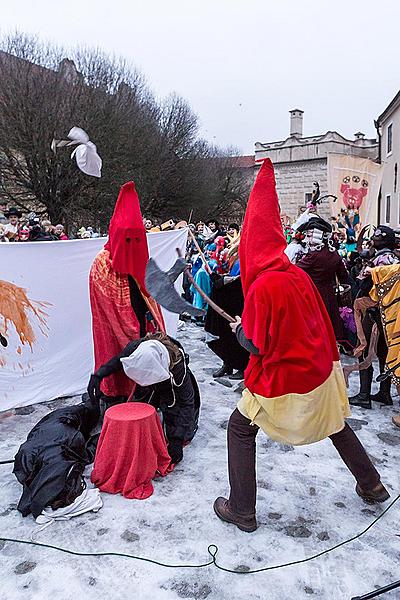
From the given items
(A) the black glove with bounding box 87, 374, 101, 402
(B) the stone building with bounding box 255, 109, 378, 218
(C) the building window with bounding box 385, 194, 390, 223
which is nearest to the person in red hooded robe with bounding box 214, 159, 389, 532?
(A) the black glove with bounding box 87, 374, 101, 402

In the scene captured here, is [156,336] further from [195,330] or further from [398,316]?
[195,330]

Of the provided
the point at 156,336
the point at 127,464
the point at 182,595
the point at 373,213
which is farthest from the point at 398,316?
the point at 373,213

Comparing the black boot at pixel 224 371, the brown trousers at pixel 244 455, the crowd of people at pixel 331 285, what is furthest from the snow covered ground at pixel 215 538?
the black boot at pixel 224 371

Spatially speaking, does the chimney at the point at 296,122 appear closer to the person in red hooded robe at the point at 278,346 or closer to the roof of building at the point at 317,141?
the roof of building at the point at 317,141

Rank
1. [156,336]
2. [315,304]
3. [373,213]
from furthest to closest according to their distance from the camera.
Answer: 1. [373,213]
2. [156,336]
3. [315,304]

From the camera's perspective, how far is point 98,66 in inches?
756

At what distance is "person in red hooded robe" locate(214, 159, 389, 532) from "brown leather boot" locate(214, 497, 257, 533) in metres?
0.22

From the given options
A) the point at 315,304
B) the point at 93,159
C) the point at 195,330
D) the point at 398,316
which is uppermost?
the point at 93,159

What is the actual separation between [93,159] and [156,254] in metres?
1.50

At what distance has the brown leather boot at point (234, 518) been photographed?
2725 millimetres

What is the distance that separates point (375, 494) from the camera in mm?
2918

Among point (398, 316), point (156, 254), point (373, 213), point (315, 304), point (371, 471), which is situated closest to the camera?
point (315, 304)

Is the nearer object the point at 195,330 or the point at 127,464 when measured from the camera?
the point at 127,464

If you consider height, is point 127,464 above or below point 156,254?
below
